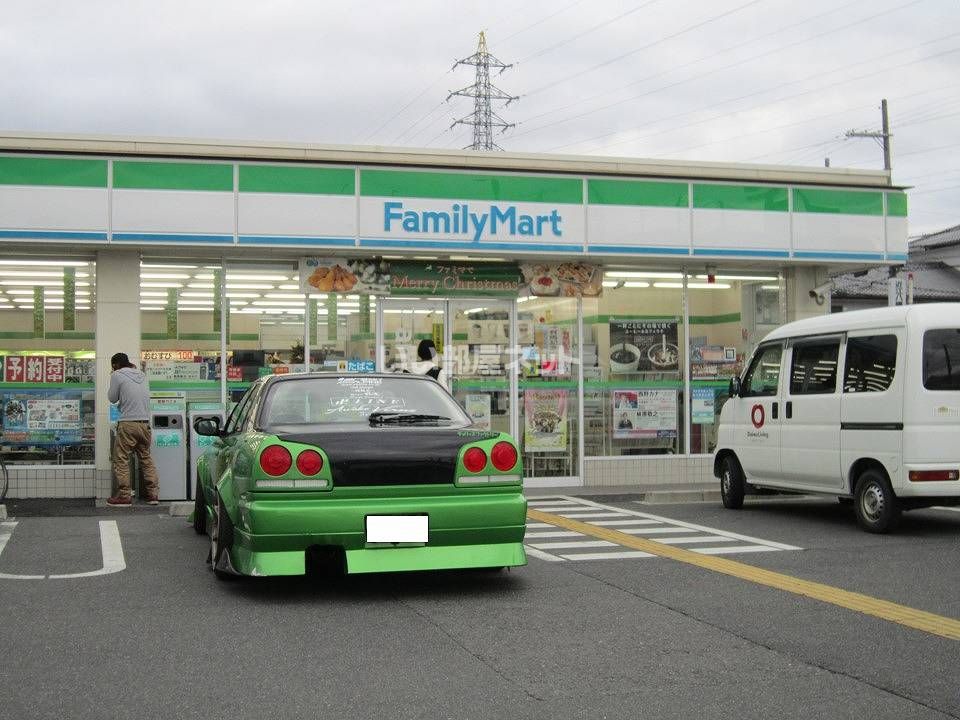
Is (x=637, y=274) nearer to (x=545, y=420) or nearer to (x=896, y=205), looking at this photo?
(x=545, y=420)

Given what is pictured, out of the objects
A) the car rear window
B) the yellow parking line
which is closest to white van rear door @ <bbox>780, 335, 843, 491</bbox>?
the yellow parking line

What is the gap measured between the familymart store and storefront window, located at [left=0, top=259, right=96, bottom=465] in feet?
0.08

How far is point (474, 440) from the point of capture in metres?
Answer: 6.98

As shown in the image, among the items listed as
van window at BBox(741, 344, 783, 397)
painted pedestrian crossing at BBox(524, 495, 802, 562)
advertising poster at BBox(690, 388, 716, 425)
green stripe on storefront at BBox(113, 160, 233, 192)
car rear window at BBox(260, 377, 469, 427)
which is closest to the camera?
car rear window at BBox(260, 377, 469, 427)

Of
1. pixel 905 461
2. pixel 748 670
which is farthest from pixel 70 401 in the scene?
pixel 748 670

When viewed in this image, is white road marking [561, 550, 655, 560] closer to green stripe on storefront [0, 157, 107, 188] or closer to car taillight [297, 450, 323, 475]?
car taillight [297, 450, 323, 475]

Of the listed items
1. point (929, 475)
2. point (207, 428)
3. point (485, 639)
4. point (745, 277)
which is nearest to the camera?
point (485, 639)

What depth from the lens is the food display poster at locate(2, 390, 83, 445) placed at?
13352 millimetres

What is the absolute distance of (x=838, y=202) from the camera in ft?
51.2

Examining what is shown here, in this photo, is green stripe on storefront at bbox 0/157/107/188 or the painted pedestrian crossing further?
green stripe on storefront at bbox 0/157/107/188

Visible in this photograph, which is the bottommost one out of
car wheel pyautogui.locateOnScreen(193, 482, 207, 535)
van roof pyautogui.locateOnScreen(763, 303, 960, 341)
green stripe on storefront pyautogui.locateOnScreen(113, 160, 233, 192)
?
car wheel pyautogui.locateOnScreen(193, 482, 207, 535)

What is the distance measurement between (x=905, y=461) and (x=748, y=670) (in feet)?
17.6

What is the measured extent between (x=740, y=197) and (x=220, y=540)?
1012 cm

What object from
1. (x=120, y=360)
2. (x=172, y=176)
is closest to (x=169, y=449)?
(x=120, y=360)
